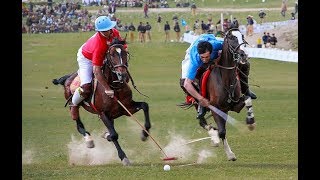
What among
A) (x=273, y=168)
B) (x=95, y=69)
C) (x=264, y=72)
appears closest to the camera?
(x=273, y=168)

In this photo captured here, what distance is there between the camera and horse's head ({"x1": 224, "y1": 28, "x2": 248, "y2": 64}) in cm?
1706

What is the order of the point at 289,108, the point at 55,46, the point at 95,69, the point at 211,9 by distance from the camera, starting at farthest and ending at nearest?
the point at 211,9 < the point at 55,46 < the point at 289,108 < the point at 95,69

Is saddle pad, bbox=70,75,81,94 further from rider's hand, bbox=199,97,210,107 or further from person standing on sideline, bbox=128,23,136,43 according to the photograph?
person standing on sideline, bbox=128,23,136,43

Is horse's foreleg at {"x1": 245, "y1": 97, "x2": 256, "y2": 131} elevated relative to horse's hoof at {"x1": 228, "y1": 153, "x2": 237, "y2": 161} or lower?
elevated

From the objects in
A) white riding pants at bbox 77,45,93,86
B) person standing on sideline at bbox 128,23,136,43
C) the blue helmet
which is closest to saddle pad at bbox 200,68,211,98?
the blue helmet

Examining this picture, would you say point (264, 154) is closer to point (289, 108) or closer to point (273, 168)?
point (273, 168)

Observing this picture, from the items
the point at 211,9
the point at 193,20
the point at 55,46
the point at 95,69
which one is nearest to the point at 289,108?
the point at 95,69

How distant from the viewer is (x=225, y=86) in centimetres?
1783

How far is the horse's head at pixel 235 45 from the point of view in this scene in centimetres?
1706

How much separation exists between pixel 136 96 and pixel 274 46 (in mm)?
25587

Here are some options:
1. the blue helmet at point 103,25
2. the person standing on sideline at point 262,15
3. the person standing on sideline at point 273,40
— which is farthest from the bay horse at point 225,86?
the person standing on sideline at point 262,15

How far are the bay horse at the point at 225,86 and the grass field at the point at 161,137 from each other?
0.66 meters

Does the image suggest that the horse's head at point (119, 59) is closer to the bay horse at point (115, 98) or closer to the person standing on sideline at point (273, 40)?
the bay horse at point (115, 98)
